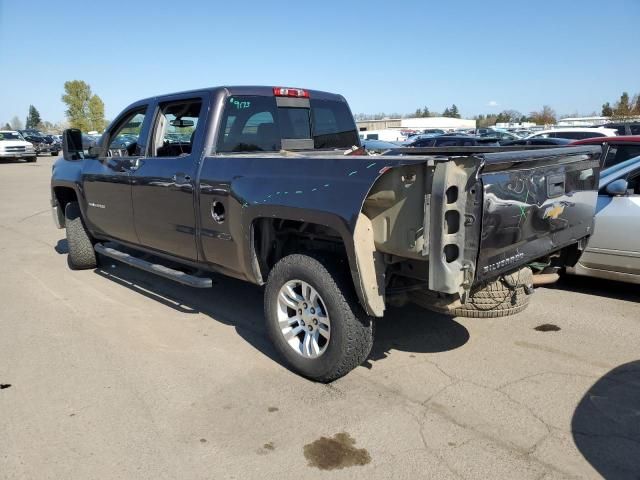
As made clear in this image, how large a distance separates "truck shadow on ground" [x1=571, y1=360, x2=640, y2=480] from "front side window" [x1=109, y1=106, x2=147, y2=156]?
4.21 m

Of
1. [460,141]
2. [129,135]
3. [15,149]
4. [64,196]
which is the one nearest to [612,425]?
[129,135]

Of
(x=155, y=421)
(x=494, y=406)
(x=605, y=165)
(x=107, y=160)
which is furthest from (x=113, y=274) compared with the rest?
(x=605, y=165)

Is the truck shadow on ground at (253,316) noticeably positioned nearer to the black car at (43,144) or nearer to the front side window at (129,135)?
the front side window at (129,135)

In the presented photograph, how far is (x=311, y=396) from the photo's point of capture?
3434 mm

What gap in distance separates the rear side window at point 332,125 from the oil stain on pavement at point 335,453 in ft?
9.69

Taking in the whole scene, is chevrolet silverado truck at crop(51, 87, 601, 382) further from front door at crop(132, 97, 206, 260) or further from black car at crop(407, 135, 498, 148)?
black car at crop(407, 135, 498, 148)

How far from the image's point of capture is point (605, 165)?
5.67m

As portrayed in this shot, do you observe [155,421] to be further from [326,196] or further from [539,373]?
[539,373]

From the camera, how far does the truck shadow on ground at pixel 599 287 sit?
5324mm

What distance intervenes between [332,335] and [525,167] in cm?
160

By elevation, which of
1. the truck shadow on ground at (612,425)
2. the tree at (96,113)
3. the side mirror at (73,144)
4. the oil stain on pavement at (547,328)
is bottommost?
the oil stain on pavement at (547,328)

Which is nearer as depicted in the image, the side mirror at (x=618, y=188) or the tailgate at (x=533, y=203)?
the tailgate at (x=533, y=203)

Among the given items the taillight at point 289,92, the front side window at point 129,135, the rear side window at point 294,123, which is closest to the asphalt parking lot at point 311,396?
the front side window at point 129,135

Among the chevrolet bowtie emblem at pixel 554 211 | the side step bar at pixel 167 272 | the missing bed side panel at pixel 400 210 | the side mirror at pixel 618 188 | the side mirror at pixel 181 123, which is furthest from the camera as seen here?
the side mirror at pixel 618 188
